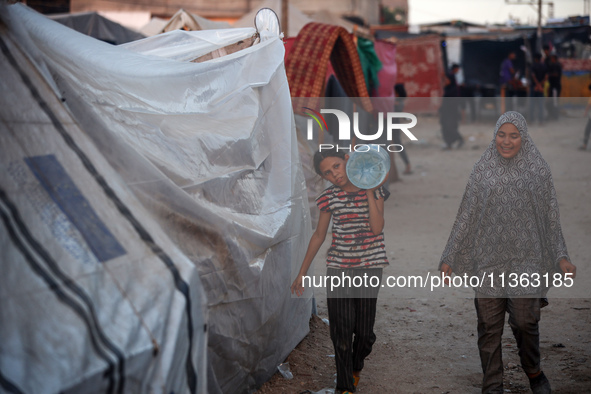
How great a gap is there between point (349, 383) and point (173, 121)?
1.58 m

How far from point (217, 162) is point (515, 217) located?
4.81 feet

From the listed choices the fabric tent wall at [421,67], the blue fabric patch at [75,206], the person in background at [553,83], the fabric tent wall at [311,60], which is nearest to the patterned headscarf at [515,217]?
the blue fabric patch at [75,206]

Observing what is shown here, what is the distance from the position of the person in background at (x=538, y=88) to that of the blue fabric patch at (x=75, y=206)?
51.5 feet

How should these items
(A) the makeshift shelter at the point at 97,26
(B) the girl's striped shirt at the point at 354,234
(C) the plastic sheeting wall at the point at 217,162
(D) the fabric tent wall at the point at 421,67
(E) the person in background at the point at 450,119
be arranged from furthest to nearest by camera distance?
(D) the fabric tent wall at the point at 421,67 → (E) the person in background at the point at 450,119 → (A) the makeshift shelter at the point at 97,26 → (B) the girl's striped shirt at the point at 354,234 → (C) the plastic sheeting wall at the point at 217,162

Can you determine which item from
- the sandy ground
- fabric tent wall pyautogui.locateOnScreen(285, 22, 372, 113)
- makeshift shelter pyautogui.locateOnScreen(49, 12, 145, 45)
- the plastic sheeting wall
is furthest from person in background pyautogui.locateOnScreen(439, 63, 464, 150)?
the plastic sheeting wall

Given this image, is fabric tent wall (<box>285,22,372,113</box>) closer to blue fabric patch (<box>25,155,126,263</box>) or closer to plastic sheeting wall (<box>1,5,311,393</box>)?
plastic sheeting wall (<box>1,5,311,393</box>)

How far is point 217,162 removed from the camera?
2.74 metres

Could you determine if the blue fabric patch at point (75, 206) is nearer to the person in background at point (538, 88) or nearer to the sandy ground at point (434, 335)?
the sandy ground at point (434, 335)

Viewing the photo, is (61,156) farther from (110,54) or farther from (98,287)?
(110,54)

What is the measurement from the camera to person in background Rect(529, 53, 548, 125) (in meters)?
15.8

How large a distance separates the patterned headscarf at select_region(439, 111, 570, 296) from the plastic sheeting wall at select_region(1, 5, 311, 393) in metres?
1.02

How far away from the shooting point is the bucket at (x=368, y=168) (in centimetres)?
289

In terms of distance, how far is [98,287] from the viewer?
1780 mm

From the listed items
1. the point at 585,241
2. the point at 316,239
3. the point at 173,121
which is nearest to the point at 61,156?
the point at 173,121
